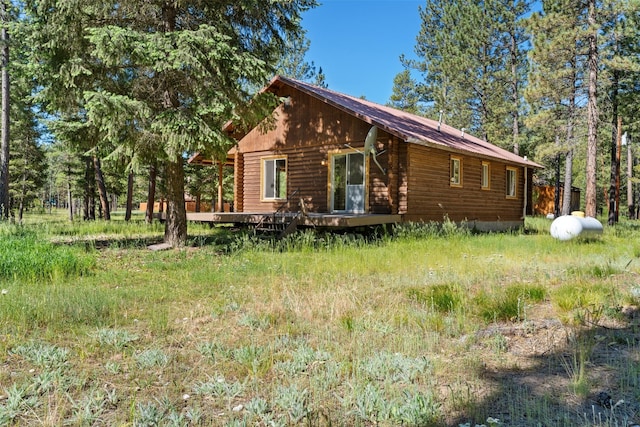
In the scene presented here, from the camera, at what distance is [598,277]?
6.36 m

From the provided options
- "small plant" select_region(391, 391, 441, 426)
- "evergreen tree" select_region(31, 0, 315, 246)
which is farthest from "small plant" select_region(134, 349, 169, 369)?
"evergreen tree" select_region(31, 0, 315, 246)

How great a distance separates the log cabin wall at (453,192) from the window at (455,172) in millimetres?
134

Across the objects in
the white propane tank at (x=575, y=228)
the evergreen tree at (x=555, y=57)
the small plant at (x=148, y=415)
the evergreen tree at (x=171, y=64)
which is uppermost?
the evergreen tree at (x=555, y=57)

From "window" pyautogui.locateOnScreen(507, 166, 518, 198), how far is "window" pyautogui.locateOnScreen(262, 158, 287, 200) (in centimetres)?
983

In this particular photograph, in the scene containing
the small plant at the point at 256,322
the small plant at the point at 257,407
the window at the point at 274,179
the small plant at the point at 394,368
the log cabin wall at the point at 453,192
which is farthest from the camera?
Answer: the window at the point at 274,179

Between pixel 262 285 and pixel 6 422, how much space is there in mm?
3653

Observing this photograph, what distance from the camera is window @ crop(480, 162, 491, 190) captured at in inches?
669

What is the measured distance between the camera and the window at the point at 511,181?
19.0 metres

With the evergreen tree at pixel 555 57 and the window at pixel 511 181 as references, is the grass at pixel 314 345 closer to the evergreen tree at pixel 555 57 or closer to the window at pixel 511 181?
the evergreen tree at pixel 555 57

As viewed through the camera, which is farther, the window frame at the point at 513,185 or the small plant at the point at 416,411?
the window frame at the point at 513,185

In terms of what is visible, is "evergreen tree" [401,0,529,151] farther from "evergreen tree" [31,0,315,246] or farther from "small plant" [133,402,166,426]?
"small plant" [133,402,166,426]

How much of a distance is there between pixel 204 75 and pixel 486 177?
12.7 meters

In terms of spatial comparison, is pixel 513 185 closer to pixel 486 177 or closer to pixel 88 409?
pixel 486 177

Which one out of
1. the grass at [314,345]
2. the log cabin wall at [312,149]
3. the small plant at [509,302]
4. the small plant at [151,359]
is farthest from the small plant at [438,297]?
the log cabin wall at [312,149]
